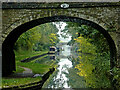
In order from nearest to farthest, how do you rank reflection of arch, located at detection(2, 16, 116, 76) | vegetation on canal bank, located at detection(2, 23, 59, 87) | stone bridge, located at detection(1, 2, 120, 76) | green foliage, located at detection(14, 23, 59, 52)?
vegetation on canal bank, located at detection(2, 23, 59, 87) < stone bridge, located at detection(1, 2, 120, 76) < reflection of arch, located at detection(2, 16, 116, 76) < green foliage, located at detection(14, 23, 59, 52)

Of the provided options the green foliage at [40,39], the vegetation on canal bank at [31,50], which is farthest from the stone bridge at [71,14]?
the green foliage at [40,39]

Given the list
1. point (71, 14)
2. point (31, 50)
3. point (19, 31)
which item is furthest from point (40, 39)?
point (71, 14)

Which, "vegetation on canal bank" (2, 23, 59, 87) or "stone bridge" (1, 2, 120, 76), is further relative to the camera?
"stone bridge" (1, 2, 120, 76)

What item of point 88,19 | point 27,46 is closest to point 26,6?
point 88,19

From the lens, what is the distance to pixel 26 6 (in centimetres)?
906

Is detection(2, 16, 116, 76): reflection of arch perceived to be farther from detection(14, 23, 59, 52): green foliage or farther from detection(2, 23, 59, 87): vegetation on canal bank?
detection(14, 23, 59, 52): green foliage

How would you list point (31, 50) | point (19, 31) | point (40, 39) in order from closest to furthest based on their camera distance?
point (19, 31) → point (31, 50) → point (40, 39)

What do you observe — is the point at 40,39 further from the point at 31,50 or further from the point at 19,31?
the point at 19,31

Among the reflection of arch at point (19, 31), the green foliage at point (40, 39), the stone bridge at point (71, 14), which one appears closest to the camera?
the stone bridge at point (71, 14)

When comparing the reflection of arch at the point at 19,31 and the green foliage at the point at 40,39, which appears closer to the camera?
the reflection of arch at the point at 19,31

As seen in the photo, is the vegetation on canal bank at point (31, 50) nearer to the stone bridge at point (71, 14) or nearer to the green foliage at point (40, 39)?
the green foliage at point (40, 39)

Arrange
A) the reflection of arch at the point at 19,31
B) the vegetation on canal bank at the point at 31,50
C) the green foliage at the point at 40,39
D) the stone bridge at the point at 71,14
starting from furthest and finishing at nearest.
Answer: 1. the green foliage at the point at 40,39
2. the reflection of arch at the point at 19,31
3. the stone bridge at the point at 71,14
4. the vegetation on canal bank at the point at 31,50

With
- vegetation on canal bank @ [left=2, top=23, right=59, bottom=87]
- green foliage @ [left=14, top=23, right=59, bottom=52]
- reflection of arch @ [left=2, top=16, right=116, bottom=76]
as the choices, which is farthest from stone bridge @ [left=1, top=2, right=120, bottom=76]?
green foliage @ [left=14, top=23, right=59, bottom=52]

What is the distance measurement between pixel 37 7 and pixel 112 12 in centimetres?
400
